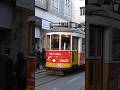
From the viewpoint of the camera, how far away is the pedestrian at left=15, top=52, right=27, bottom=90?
3.03 m

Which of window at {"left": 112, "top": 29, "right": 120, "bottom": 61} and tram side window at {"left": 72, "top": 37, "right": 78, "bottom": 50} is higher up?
tram side window at {"left": 72, "top": 37, "right": 78, "bottom": 50}

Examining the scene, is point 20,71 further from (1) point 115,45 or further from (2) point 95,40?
(1) point 115,45

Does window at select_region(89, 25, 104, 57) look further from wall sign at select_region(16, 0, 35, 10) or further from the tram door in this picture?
wall sign at select_region(16, 0, 35, 10)

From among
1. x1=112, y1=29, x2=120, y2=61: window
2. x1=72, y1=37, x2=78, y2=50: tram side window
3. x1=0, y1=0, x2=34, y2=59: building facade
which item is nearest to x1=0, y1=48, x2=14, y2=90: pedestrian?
x1=0, y1=0, x2=34, y2=59: building facade

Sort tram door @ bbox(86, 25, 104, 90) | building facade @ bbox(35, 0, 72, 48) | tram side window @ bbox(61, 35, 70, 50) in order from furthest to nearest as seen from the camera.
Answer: tram side window @ bbox(61, 35, 70, 50), building facade @ bbox(35, 0, 72, 48), tram door @ bbox(86, 25, 104, 90)

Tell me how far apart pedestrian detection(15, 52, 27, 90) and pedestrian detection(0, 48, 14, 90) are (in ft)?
0.27

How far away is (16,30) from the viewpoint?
306cm

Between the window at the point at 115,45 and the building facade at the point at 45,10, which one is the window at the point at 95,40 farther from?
the building facade at the point at 45,10

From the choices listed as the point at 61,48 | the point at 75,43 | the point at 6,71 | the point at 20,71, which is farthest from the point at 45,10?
the point at 75,43

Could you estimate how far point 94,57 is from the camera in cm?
470

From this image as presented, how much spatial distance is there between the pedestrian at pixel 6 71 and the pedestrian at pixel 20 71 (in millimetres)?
82

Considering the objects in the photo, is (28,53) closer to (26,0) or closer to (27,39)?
(27,39)

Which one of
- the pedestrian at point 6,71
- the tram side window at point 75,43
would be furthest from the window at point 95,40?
the tram side window at point 75,43

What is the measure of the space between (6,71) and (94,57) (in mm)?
1960
